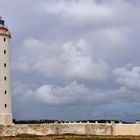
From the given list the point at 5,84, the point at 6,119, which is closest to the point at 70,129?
the point at 6,119

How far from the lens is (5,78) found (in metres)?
72.2

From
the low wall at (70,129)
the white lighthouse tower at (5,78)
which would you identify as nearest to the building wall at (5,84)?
the white lighthouse tower at (5,78)

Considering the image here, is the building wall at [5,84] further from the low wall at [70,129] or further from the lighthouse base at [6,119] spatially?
the low wall at [70,129]

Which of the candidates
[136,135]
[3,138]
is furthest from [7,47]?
[136,135]

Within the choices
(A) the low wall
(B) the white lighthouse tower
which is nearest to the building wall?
(B) the white lighthouse tower

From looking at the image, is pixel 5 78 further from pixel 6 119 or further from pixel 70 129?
pixel 70 129

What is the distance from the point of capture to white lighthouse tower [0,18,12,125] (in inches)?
2813

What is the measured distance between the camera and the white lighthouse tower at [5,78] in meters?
71.4

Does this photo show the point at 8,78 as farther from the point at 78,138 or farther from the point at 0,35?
the point at 78,138

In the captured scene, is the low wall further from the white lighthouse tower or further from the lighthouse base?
the white lighthouse tower

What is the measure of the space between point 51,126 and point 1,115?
656 cm

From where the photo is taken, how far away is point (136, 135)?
215 ft

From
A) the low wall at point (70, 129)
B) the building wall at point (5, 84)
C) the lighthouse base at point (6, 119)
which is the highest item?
the building wall at point (5, 84)

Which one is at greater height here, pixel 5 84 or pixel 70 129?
pixel 5 84
